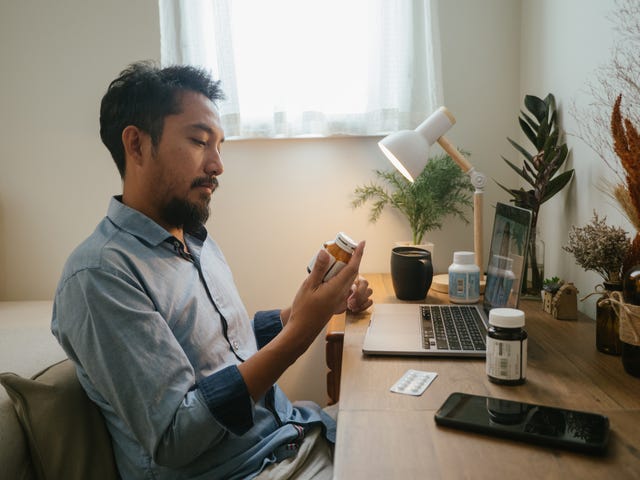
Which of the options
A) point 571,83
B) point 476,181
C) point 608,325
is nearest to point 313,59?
point 476,181

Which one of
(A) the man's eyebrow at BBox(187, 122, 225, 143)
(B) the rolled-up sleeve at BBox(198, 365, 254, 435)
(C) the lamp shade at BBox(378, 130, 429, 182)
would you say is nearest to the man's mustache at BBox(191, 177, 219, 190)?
(A) the man's eyebrow at BBox(187, 122, 225, 143)

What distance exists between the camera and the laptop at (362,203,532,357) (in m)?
1.14

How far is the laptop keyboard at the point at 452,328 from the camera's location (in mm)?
1155

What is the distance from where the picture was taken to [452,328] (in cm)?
128

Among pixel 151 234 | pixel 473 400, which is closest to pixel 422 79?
pixel 151 234

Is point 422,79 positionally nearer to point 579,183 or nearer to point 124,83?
point 579,183

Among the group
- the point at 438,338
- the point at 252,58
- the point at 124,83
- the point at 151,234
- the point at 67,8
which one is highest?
the point at 67,8

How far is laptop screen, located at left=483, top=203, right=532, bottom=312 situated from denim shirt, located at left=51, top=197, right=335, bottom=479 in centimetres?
50

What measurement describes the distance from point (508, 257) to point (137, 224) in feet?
2.73

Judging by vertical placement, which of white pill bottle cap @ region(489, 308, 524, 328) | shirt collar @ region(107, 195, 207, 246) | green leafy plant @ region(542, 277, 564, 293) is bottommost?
green leafy plant @ region(542, 277, 564, 293)

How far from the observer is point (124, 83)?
1.19 meters

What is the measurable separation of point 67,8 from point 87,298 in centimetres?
160

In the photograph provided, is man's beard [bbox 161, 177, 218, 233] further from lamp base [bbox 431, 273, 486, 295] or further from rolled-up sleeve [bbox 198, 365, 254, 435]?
lamp base [bbox 431, 273, 486, 295]

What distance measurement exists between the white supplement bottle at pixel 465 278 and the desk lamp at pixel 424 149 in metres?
0.18
